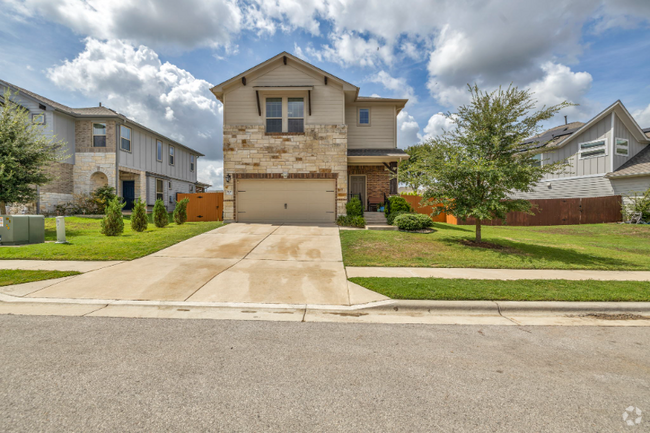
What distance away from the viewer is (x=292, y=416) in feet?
7.68

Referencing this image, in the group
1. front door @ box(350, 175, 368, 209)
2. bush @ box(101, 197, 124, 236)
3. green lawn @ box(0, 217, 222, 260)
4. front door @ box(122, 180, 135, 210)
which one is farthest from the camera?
front door @ box(122, 180, 135, 210)

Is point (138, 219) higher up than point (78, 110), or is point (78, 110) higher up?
A: point (78, 110)

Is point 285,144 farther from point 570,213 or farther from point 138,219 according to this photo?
point 570,213

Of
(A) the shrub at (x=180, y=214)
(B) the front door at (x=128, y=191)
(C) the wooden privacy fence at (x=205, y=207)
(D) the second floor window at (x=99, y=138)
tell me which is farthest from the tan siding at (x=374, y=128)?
(B) the front door at (x=128, y=191)

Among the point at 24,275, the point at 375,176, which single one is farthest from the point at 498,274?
the point at 375,176

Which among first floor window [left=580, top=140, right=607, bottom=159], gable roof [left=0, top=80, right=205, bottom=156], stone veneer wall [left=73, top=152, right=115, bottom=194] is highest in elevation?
gable roof [left=0, top=80, right=205, bottom=156]

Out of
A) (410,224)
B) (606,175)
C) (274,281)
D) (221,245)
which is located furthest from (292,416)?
(606,175)

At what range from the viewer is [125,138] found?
70.6ft

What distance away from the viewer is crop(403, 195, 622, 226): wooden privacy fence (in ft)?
60.7

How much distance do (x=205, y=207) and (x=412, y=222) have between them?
12.0 meters

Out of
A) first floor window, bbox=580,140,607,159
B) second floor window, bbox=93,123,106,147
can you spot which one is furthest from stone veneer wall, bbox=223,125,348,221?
first floor window, bbox=580,140,607,159

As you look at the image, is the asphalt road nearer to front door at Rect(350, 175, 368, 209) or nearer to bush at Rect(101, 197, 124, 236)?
bush at Rect(101, 197, 124, 236)

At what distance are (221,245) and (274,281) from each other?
447 centimetres

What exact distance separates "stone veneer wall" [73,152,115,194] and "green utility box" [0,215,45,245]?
1144 centimetres
